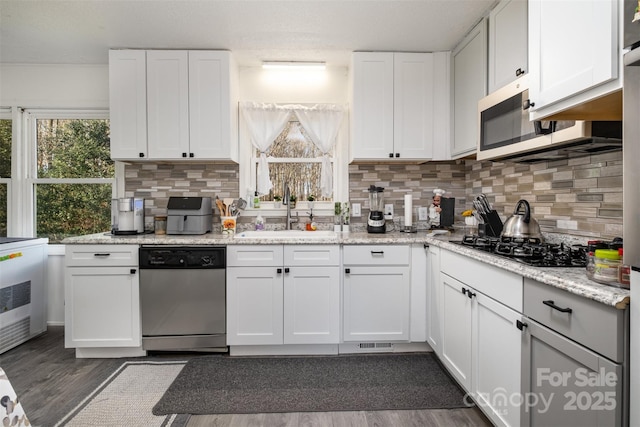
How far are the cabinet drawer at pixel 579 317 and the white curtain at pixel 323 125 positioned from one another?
6.72 ft

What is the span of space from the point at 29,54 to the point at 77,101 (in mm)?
472

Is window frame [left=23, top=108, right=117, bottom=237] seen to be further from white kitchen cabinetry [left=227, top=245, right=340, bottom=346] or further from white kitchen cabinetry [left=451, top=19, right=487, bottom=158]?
white kitchen cabinetry [left=451, top=19, right=487, bottom=158]

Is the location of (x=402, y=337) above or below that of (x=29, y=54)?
below

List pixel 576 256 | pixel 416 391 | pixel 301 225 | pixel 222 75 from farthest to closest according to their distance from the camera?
pixel 301 225 → pixel 222 75 → pixel 416 391 → pixel 576 256

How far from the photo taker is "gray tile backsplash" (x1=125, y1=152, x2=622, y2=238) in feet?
6.56

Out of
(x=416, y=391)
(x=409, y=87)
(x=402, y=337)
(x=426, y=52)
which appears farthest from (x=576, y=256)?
(x=426, y=52)

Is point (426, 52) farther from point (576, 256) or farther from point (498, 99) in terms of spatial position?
point (576, 256)

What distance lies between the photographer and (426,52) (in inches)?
113

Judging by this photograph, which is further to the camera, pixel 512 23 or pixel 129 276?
pixel 129 276

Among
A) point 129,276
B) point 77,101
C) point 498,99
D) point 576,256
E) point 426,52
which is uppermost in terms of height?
point 426,52

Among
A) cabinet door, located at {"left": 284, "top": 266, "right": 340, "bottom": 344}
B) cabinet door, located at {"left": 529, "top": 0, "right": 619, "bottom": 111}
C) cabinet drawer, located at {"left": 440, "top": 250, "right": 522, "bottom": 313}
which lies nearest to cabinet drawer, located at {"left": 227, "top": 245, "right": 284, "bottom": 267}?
cabinet door, located at {"left": 284, "top": 266, "right": 340, "bottom": 344}

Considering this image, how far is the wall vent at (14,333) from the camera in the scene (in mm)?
2641

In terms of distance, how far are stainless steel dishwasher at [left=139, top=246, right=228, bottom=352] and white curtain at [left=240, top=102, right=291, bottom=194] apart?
3.04 feet

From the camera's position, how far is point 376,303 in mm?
2545
